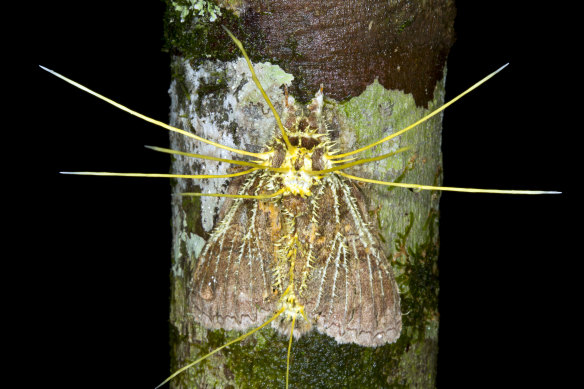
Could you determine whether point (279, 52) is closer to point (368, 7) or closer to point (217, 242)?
point (368, 7)

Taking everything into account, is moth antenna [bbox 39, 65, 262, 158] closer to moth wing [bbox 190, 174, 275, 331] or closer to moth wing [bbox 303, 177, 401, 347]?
moth wing [bbox 190, 174, 275, 331]

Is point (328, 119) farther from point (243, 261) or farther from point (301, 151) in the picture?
point (243, 261)

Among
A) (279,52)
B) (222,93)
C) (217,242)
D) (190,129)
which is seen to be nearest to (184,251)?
(217,242)

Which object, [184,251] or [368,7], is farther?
[184,251]

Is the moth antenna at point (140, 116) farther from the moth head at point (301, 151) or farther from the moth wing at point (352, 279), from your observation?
the moth wing at point (352, 279)

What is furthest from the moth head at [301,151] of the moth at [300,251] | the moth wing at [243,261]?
the moth wing at [243,261]

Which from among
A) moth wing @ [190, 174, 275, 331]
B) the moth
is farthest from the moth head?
moth wing @ [190, 174, 275, 331]

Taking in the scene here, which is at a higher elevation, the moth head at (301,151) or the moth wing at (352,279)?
the moth head at (301,151)
